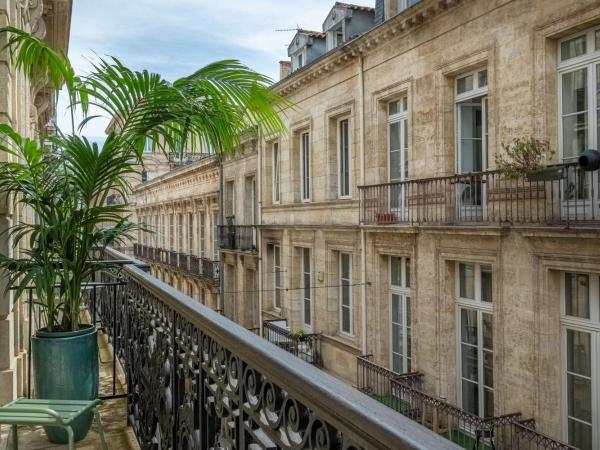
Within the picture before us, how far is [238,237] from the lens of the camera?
20.4m

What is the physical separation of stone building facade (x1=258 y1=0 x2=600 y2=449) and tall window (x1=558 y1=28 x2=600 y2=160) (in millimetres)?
20

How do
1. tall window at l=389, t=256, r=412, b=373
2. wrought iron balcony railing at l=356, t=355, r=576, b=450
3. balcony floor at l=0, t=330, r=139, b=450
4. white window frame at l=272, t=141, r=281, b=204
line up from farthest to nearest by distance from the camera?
1. white window frame at l=272, t=141, r=281, b=204
2. tall window at l=389, t=256, r=412, b=373
3. wrought iron balcony railing at l=356, t=355, r=576, b=450
4. balcony floor at l=0, t=330, r=139, b=450

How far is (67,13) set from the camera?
313 inches

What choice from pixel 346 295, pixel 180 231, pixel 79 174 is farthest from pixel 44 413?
pixel 180 231

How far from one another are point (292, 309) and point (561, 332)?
8591 millimetres

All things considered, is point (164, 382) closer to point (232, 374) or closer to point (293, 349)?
point (232, 374)

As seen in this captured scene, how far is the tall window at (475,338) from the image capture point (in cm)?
910

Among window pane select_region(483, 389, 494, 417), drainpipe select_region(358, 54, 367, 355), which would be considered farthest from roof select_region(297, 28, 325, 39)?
window pane select_region(483, 389, 494, 417)

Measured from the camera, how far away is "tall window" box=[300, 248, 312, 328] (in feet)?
49.7

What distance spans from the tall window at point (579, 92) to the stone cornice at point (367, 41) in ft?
7.94

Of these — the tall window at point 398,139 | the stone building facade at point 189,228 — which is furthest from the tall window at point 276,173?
the tall window at point 398,139

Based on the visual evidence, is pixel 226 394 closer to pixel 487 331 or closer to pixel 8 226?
pixel 8 226

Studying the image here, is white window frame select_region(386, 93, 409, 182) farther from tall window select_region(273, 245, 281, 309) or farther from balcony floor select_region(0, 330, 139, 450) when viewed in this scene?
balcony floor select_region(0, 330, 139, 450)

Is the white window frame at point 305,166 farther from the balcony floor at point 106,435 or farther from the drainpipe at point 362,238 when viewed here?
the balcony floor at point 106,435
